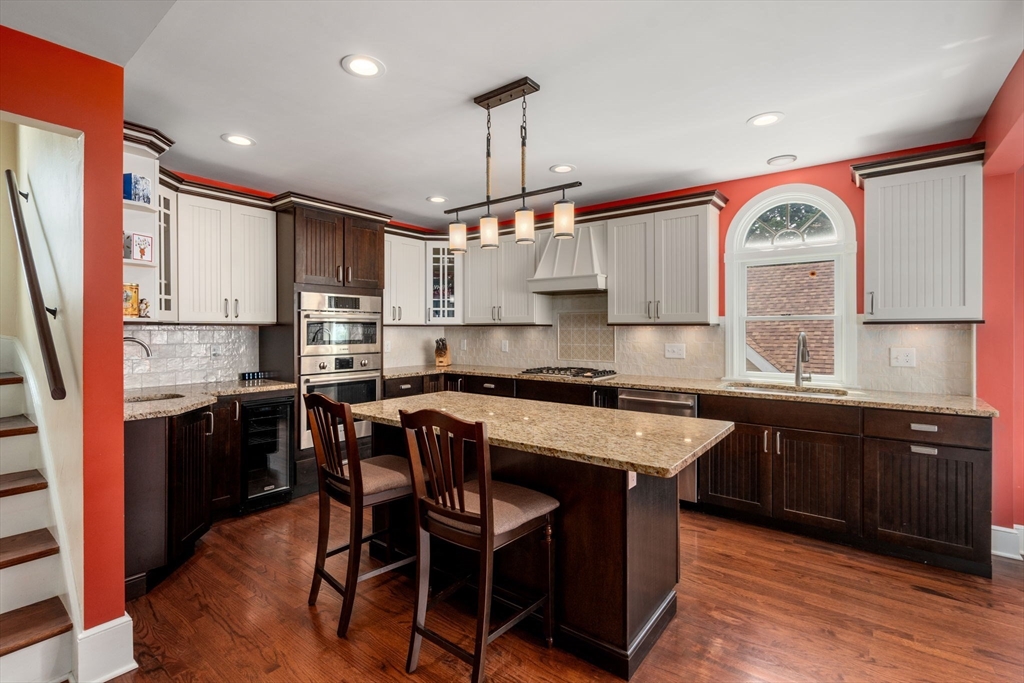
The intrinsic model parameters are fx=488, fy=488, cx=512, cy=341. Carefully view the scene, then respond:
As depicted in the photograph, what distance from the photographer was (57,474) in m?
2.16

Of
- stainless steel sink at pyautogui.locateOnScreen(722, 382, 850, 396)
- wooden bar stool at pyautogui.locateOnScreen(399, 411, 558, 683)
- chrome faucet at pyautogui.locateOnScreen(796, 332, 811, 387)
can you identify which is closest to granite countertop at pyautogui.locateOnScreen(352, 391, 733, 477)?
wooden bar stool at pyautogui.locateOnScreen(399, 411, 558, 683)

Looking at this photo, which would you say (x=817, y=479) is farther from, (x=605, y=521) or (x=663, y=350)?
(x=605, y=521)

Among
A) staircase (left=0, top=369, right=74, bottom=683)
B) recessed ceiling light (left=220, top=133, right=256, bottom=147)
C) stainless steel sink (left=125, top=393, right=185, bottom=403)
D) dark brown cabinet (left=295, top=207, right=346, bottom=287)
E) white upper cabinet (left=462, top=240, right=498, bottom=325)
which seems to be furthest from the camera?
white upper cabinet (left=462, top=240, right=498, bottom=325)

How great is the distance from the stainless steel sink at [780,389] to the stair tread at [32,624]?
3.83 metres

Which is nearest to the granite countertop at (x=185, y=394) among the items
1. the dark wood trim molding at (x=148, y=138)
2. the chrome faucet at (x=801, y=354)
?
the dark wood trim molding at (x=148, y=138)

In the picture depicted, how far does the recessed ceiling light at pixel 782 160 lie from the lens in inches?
136

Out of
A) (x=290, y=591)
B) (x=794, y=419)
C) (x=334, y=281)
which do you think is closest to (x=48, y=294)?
(x=290, y=591)

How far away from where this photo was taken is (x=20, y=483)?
2.15 m

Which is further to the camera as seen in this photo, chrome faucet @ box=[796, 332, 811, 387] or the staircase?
chrome faucet @ box=[796, 332, 811, 387]

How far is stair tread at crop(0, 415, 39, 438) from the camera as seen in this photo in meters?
2.25

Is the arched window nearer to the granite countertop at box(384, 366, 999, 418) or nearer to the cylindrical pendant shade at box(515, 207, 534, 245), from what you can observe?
the granite countertop at box(384, 366, 999, 418)

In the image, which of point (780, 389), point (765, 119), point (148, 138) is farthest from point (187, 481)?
point (765, 119)

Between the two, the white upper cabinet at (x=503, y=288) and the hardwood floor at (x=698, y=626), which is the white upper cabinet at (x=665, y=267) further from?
the hardwood floor at (x=698, y=626)

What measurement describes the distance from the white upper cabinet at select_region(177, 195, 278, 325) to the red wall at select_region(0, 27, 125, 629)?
1.73m
